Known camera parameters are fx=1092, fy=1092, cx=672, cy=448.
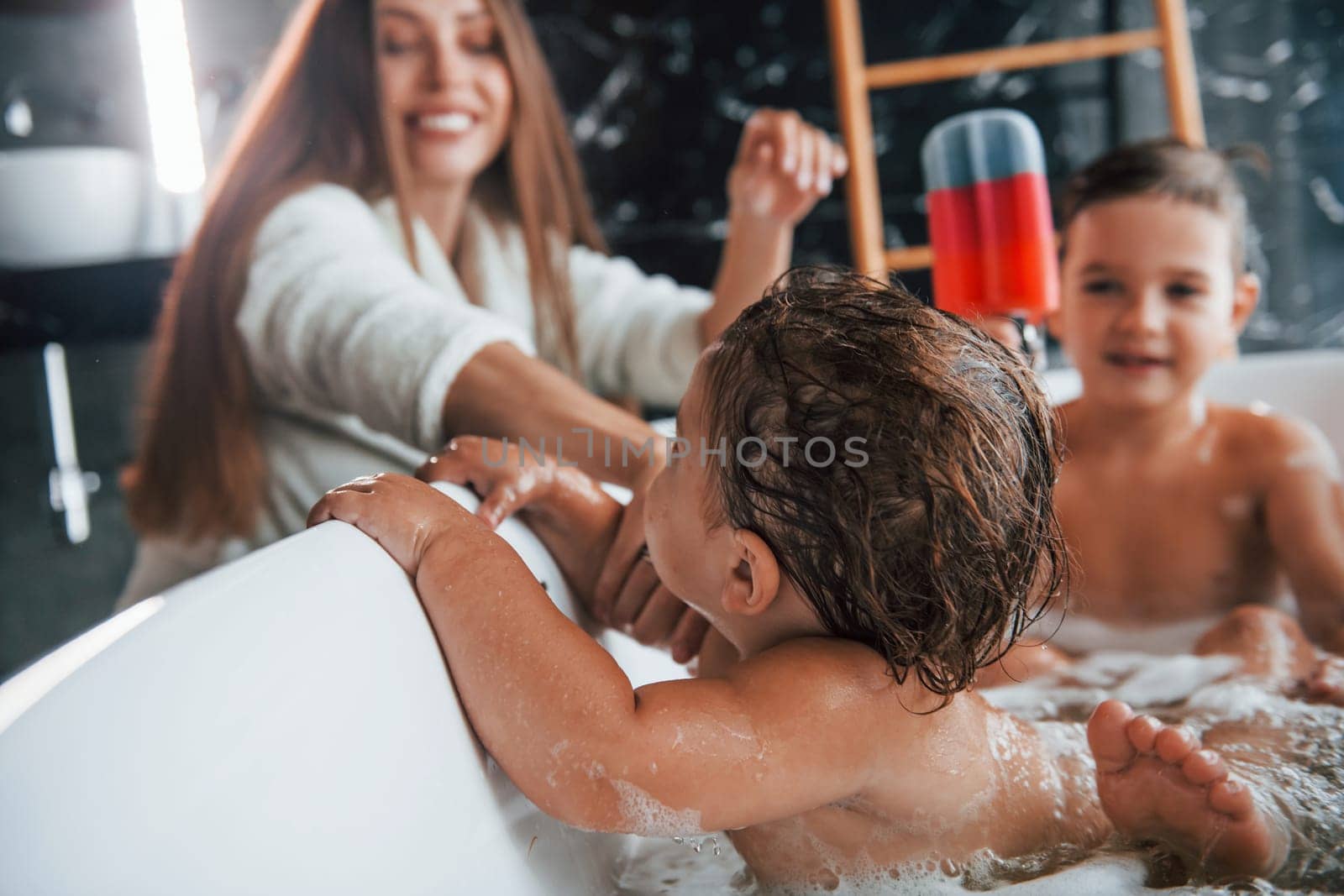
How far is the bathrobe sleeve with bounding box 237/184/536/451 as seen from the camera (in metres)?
1.22

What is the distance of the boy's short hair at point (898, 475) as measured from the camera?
2.21 ft

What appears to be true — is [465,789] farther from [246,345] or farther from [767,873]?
[246,345]

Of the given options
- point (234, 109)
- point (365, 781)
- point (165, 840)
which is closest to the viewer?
point (165, 840)

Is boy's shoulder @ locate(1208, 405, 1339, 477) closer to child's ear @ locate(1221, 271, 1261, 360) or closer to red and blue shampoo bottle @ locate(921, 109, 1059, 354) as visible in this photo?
child's ear @ locate(1221, 271, 1261, 360)

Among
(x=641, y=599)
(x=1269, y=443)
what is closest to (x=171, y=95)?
(x=641, y=599)

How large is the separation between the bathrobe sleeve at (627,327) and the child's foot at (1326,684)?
1.00m

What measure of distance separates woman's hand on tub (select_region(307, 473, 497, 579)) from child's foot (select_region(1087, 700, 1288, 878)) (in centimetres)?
49

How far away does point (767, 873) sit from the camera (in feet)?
2.74

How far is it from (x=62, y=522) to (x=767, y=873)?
5.49ft

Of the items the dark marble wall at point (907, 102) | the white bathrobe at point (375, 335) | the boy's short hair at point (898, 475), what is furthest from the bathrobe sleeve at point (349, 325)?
the dark marble wall at point (907, 102)

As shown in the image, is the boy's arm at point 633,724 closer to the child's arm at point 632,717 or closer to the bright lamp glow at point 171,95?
the child's arm at point 632,717

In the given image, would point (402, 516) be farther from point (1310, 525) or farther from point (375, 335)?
point (1310, 525)

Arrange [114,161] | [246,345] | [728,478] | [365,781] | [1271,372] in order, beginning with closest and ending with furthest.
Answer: [365,781], [728,478], [246,345], [1271,372], [114,161]

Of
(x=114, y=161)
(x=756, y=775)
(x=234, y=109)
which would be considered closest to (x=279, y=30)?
(x=234, y=109)
